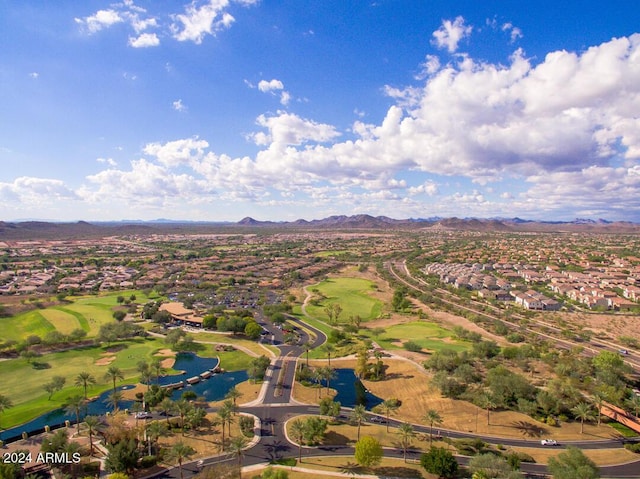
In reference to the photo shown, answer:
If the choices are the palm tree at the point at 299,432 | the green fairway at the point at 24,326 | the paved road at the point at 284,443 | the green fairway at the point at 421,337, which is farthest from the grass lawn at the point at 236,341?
the green fairway at the point at 24,326

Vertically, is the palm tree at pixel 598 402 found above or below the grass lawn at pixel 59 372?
above

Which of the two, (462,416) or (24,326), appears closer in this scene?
(462,416)

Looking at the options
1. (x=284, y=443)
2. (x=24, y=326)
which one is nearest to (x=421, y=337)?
(x=284, y=443)

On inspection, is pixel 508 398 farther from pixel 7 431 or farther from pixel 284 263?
pixel 284 263

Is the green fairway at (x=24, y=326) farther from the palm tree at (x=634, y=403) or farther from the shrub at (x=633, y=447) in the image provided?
the palm tree at (x=634, y=403)

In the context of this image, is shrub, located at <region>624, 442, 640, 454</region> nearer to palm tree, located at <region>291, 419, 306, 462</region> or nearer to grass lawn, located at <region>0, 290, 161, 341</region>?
palm tree, located at <region>291, 419, 306, 462</region>

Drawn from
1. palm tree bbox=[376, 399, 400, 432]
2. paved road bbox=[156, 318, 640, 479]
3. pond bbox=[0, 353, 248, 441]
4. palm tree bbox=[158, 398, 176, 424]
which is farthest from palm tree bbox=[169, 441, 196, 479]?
palm tree bbox=[376, 399, 400, 432]

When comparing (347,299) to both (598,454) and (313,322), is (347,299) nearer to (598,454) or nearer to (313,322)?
(313,322)
